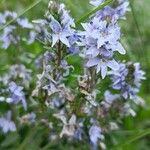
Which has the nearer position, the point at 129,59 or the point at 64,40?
the point at 64,40

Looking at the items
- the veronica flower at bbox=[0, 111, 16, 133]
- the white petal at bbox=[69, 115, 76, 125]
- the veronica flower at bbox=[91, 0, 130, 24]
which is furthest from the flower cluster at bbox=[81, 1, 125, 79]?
the veronica flower at bbox=[0, 111, 16, 133]

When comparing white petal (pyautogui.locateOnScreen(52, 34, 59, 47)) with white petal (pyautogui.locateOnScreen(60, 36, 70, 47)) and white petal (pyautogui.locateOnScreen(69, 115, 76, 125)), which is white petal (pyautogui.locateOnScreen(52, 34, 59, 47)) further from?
white petal (pyautogui.locateOnScreen(69, 115, 76, 125))

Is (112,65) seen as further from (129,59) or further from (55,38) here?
(129,59)

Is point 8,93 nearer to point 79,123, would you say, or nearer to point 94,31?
point 79,123

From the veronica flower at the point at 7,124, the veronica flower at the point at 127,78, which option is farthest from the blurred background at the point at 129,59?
the veronica flower at the point at 127,78

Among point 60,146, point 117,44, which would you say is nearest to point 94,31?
point 117,44

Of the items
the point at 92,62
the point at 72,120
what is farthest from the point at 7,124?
the point at 92,62

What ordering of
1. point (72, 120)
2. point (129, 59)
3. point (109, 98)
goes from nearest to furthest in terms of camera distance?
point (72, 120)
point (109, 98)
point (129, 59)

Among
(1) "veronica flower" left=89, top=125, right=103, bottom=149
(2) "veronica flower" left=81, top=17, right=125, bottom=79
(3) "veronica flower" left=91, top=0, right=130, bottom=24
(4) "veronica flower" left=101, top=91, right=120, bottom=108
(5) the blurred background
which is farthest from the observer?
(5) the blurred background

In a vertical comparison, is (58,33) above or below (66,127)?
above
